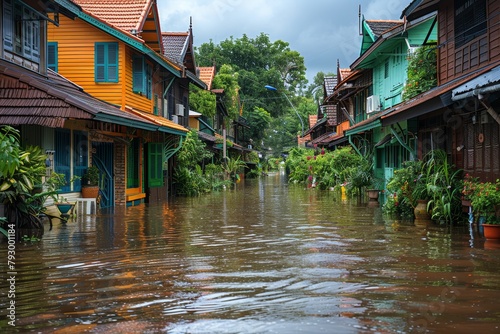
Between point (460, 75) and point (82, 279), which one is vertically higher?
point (460, 75)

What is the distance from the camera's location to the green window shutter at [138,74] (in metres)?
23.2

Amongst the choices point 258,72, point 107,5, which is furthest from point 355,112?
point 258,72

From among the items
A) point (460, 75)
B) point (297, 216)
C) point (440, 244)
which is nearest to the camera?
point (440, 244)

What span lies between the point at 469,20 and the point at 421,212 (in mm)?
5080

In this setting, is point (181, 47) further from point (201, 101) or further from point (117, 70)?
point (201, 101)

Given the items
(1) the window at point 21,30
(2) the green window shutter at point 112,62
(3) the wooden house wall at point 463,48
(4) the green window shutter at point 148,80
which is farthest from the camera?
(4) the green window shutter at point 148,80

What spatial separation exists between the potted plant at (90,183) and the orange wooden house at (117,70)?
1.01m

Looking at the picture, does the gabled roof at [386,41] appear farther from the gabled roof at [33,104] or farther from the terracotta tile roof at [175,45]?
the gabled roof at [33,104]

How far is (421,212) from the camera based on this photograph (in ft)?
53.3

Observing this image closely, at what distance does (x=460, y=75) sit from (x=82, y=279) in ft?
39.6

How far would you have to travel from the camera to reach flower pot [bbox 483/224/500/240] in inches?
474

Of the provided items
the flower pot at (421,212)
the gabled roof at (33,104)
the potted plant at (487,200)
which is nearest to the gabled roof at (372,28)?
the flower pot at (421,212)

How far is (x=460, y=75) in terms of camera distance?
16.6m

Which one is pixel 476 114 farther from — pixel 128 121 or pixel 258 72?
pixel 258 72
